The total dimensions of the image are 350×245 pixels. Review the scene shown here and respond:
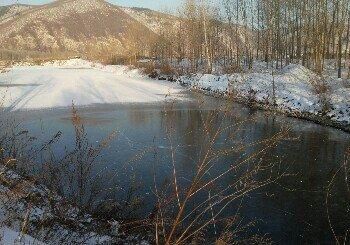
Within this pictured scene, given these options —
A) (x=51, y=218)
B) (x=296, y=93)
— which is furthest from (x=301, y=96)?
(x=51, y=218)

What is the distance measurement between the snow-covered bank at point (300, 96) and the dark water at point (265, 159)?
1480mm

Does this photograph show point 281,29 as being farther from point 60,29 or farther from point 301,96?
point 60,29

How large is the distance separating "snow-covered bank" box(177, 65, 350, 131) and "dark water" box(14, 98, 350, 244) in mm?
1480

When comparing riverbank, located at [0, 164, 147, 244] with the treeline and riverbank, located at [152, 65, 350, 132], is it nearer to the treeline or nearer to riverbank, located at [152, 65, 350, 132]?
riverbank, located at [152, 65, 350, 132]

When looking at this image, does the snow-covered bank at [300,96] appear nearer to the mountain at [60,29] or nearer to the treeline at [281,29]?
the treeline at [281,29]

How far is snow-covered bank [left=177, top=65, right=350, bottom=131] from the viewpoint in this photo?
64.4ft

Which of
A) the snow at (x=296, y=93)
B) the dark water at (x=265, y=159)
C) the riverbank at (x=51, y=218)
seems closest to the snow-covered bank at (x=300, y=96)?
the snow at (x=296, y=93)

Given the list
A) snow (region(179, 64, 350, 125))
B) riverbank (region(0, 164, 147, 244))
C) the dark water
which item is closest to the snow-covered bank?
snow (region(179, 64, 350, 125))

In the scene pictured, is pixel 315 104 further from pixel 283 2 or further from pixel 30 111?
pixel 283 2

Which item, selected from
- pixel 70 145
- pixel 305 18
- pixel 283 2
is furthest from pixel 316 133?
pixel 283 2

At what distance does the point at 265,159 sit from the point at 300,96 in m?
12.2

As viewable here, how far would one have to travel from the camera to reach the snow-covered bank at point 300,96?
19.6 metres

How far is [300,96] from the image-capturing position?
76.6ft

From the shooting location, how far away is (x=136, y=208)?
820cm
